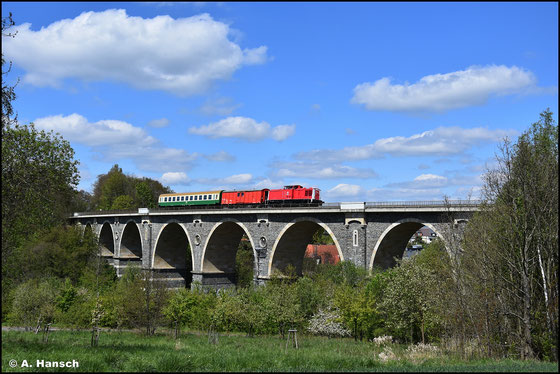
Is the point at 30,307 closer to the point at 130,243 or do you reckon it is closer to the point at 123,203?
the point at 130,243

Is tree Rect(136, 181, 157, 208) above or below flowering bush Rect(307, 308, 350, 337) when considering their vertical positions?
above

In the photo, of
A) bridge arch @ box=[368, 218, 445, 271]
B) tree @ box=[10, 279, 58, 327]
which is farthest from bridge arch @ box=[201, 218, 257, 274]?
tree @ box=[10, 279, 58, 327]

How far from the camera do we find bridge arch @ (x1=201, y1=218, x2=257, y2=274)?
52.9m

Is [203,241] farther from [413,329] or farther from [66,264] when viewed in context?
[413,329]

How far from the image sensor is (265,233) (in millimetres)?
46250

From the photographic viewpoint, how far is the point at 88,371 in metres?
13.4

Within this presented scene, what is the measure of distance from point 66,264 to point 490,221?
53.0m

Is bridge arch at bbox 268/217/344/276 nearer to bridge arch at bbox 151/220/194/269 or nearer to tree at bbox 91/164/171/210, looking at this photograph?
bridge arch at bbox 151/220/194/269

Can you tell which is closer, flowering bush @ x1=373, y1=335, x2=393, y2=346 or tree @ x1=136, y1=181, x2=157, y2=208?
flowering bush @ x1=373, y1=335, x2=393, y2=346

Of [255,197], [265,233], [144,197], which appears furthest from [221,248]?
[144,197]

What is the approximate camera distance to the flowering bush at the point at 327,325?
114ft

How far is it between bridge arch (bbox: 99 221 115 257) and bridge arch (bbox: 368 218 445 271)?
159 ft

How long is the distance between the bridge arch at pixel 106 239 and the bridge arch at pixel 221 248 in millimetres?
26446

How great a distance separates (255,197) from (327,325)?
60.0 feet
